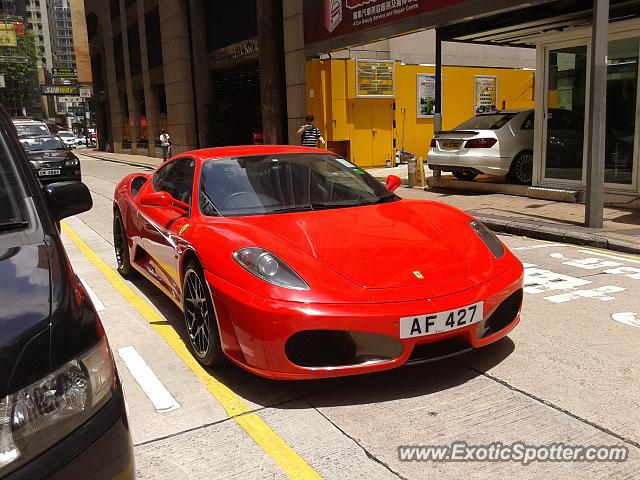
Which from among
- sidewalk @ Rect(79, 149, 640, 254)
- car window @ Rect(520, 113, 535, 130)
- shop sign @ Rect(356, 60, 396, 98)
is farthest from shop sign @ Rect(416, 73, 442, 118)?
sidewalk @ Rect(79, 149, 640, 254)

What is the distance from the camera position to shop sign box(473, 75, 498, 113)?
20250 mm

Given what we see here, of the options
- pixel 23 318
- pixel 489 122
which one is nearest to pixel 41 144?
pixel 489 122

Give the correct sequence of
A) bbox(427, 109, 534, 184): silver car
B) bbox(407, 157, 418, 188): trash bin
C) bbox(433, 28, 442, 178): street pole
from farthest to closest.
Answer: bbox(407, 157, 418, 188): trash bin
bbox(433, 28, 442, 178): street pole
bbox(427, 109, 534, 184): silver car

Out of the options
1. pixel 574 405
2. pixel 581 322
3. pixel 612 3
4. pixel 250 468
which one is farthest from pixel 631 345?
pixel 612 3

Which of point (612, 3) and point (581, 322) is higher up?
point (612, 3)

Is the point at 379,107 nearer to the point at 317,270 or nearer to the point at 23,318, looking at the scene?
the point at 317,270

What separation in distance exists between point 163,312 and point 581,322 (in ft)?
11.0

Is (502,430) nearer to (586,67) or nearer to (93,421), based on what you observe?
(93,421)

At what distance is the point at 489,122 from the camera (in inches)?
476

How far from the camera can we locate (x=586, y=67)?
10.3 m

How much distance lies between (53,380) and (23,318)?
0.65 feet

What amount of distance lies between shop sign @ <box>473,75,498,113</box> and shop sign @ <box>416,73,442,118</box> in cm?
172

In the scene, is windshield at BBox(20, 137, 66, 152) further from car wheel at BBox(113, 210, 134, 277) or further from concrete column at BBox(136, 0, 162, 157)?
concrete column at BBox(136, 0, 162, 157)

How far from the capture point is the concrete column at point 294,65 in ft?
59.1
